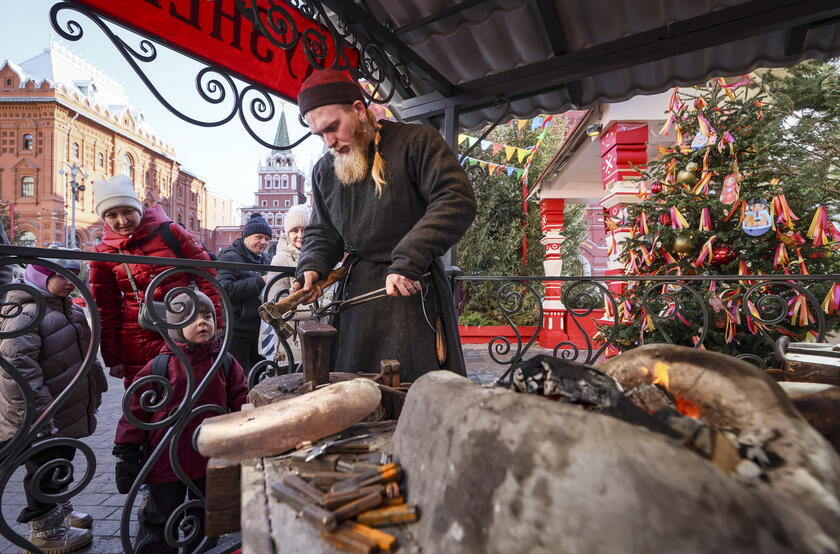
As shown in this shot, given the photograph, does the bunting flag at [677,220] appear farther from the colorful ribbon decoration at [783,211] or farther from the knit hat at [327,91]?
the knit hat at [327,91]

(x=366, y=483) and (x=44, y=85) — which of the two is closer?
(x=366, y=483)

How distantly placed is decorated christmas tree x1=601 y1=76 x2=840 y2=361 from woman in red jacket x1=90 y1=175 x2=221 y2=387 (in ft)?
14.3

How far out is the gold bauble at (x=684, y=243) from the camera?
4.91m

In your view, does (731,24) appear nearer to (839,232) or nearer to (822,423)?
(822,423)

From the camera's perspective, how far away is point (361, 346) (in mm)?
2078

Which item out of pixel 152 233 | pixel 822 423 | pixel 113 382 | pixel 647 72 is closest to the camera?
pixel 822 423

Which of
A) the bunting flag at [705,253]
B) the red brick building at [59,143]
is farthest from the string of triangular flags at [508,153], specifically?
the red brick building at [59,143]

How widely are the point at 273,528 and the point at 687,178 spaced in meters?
6.07

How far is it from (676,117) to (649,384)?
5994mm

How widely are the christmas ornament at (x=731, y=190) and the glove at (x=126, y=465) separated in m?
6.03

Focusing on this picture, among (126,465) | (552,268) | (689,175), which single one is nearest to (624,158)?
(689,175)

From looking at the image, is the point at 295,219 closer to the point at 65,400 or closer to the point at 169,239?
the point at 169,239

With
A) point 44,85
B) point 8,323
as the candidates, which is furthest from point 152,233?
point 44,85

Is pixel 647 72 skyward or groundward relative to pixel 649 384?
skyward
